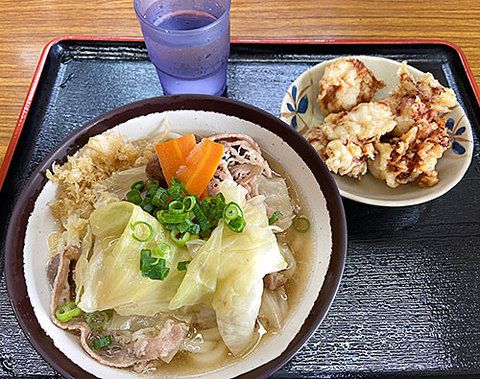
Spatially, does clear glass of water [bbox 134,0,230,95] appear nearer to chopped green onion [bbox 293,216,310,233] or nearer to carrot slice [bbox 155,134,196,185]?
carrot slice [bbox 155,134,196,185]

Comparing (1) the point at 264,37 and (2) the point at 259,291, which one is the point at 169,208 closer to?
(2) the point at 259,291

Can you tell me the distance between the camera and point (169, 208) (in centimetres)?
146

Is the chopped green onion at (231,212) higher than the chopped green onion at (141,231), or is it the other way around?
the chopped green onion at (231,212)

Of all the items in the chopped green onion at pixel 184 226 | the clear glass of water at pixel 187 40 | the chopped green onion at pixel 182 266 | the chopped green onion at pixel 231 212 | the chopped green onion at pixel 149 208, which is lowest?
the chopped green onion at pixel 182 266

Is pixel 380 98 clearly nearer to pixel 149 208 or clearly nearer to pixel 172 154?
pixel 172 154

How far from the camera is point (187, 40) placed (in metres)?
1.88

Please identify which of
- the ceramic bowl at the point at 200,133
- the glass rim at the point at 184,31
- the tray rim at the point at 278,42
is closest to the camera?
the ceramic bowl at the point at 200,133

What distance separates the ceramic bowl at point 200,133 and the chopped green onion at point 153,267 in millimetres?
286

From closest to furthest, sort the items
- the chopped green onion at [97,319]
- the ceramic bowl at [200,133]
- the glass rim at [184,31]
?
the ceramic bowl at [200,133], the chopped green onion at [97,319], the glass rim at [184,31]

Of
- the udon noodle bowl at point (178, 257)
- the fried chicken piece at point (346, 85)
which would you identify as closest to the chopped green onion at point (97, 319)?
the udon noodle bowl at point (178, 257)

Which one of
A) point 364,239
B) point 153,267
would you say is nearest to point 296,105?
point 364,239

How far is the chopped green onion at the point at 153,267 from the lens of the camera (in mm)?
1383

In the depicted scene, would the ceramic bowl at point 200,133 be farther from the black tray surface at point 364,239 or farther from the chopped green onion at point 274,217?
the black tray surface at point 364,239

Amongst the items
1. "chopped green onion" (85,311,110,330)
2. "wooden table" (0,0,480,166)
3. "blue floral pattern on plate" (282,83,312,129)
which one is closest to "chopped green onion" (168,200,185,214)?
"chopped green onion" (85,311,110,330)
